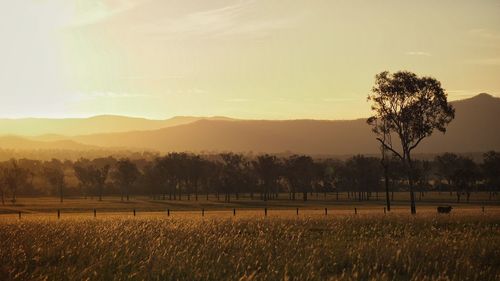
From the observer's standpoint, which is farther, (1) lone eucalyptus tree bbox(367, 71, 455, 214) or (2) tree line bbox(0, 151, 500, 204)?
(2) tree line bbox(0, 151, 500, 204)

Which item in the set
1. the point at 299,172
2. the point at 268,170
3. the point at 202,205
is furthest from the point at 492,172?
the point at 202,205

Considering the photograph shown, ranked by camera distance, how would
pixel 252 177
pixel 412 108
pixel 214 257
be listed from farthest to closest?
pixel 252 177 → pixel 412 108 → pixel 214 257

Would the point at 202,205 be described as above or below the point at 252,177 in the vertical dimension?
below

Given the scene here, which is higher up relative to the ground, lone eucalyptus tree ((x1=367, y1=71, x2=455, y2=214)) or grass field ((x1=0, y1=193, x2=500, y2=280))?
lone eucalyptus tree ((x1=367, y1=71, x2=455, y2=214))

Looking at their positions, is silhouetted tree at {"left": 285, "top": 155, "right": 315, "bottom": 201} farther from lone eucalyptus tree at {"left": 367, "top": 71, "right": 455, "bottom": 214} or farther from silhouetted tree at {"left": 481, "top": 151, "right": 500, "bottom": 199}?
lone eucalyptus tree at {"left": 367, "top": 71, "right": 455, "bottom": 214}

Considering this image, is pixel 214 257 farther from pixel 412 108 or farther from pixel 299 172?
pixel 299 172

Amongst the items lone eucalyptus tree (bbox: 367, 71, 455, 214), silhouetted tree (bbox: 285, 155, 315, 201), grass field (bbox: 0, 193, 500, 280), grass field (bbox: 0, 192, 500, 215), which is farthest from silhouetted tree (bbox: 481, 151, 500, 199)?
grass field (bbox: 0, 193, 500, 280)

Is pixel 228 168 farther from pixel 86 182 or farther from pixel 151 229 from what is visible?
pixel 151 229

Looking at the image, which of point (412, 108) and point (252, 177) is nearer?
point (412, 108)

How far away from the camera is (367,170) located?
478 ft

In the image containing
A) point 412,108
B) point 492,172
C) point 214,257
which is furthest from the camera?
point 492,172

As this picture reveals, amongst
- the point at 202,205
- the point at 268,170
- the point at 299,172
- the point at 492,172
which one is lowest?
the point at 202,205

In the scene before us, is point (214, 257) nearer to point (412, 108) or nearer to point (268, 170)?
point (412, 108)

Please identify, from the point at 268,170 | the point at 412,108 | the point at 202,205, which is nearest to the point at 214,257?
the point at 412,108
